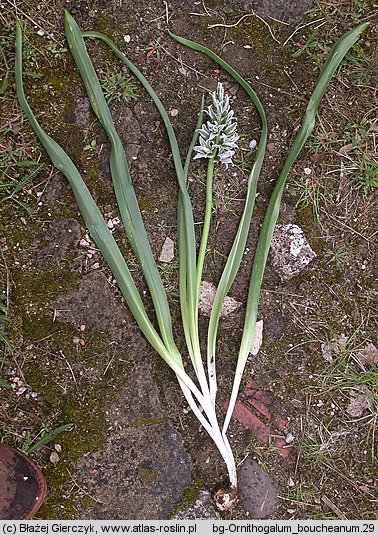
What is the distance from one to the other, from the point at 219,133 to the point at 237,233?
346 mm

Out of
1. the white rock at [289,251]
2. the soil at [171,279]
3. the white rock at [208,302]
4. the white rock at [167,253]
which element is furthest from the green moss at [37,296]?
the white rock at [289,251]

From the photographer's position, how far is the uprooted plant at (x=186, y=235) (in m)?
1.85

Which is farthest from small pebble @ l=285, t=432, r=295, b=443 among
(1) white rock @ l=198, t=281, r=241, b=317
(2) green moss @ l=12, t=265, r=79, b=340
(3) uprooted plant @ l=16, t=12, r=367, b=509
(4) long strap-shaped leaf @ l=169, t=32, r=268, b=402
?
(2) green moss @ l=12, t=265, r=79, b=340

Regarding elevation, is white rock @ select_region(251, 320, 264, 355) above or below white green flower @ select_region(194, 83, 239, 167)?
below

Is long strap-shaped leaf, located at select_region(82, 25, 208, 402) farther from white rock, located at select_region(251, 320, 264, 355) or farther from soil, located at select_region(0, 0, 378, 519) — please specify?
white rock, located at select_region(251, 320, 264, 355)

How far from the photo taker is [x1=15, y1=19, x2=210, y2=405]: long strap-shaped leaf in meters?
1.84

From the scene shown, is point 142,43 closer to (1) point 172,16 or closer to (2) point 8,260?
(1) point 172,16

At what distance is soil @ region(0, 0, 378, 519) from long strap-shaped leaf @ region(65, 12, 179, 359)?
0.22 feet

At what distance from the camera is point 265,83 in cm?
208

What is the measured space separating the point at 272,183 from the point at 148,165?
0.46 m

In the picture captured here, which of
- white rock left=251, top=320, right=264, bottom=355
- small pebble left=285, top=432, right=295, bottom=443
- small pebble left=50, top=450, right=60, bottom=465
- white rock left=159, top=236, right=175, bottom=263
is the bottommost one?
small pebble left=285, top=432, right=295, bottom=443

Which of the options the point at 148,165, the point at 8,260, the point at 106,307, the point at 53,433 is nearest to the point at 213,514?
the point at 53,433

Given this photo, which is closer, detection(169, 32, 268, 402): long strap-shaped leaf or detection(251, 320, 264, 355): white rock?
detection(169, 32, 268, 402): long strap-shaped leaf

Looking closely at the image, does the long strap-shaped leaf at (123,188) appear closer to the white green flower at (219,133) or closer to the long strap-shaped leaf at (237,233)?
the long strap-shaped leaf at (237,233)
